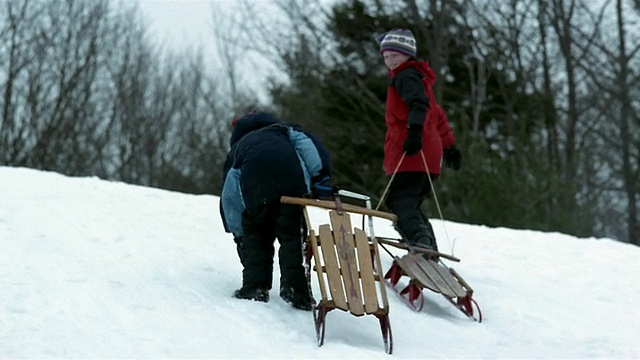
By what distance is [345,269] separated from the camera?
5.64 metres

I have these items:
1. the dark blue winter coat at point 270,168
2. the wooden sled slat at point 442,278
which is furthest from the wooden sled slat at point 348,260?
the wooden sled slat at point 442,278

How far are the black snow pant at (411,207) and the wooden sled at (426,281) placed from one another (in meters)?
0.16

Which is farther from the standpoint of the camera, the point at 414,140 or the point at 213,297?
the point at 414,140

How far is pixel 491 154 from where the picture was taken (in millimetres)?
17547

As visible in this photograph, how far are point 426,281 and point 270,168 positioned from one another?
1383mm

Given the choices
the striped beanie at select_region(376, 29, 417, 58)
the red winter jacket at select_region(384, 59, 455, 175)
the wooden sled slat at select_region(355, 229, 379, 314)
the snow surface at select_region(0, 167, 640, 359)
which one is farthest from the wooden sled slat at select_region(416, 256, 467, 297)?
the striped beanie at select_region(376, 29, 417, 58)

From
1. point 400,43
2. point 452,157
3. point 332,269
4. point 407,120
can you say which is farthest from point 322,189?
point 452,157

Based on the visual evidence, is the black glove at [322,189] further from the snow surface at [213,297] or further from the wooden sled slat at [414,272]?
the wooden sled slat at [414,272]

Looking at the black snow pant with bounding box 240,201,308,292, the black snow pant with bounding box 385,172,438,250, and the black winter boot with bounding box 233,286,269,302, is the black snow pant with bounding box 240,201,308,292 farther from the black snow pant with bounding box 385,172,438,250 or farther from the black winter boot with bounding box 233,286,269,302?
the black snow pant with bounding box 385,172,438,250

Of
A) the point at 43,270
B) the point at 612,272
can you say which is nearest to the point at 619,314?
the point at 612,272

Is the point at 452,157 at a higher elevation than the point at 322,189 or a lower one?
higher

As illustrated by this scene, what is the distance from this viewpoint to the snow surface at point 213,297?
516 cm

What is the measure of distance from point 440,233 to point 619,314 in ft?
9.52

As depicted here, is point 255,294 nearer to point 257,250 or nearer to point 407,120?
point 257,250
